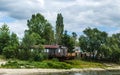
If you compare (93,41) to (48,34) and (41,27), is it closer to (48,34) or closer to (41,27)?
(48,34)

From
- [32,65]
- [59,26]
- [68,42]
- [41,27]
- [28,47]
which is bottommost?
[32,65]

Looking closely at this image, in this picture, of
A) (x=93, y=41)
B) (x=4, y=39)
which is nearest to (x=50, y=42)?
(x=93, y=41)

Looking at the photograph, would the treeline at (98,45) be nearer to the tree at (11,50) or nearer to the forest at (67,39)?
the forest at (67,39)

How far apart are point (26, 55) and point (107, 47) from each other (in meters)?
32.8

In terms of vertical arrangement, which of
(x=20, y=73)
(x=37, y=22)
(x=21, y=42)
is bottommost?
(x=20, y=73)

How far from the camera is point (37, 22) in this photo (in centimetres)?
12638

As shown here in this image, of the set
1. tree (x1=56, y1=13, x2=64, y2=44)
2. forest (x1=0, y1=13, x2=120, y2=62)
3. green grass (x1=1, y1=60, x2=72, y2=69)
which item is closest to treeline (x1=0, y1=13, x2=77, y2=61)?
forest (x1=0, y1=13, x2=120, y2=62)

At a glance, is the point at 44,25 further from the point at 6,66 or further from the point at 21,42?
the point at 6,66

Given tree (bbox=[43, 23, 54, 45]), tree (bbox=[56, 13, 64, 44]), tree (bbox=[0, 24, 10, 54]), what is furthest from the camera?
tree (bbox=[56, 13, 64, 44])

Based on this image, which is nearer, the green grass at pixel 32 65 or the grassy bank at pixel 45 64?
the green grass at pixel 32 65

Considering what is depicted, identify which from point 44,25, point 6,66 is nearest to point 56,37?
point 44,25

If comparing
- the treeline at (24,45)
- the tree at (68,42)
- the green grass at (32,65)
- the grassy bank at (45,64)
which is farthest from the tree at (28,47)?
the tree at (68,42)

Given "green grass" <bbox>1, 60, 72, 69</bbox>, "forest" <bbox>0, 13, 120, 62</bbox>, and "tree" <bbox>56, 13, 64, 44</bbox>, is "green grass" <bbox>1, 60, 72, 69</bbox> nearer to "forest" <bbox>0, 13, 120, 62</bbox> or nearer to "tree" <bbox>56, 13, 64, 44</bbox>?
"forest" <bbox>0, 13, 120, 62</bbox>

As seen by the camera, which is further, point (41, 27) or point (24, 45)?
point (41, 27)
